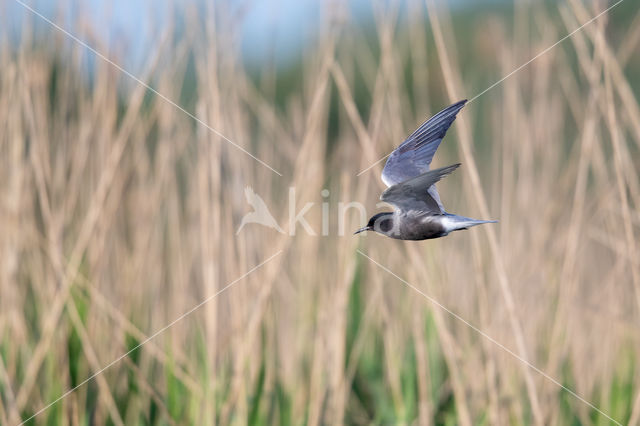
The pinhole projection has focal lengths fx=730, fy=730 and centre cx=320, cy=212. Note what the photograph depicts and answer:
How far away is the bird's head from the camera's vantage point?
59 centimetres

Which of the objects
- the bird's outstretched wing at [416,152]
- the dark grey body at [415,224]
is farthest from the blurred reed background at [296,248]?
the dark grey body at [415,224]

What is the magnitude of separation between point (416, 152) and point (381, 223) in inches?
5.0

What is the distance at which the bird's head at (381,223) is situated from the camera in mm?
594

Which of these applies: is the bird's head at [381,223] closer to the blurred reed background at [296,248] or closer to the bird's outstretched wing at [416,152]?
the bird's outstretched wing at [416,152]

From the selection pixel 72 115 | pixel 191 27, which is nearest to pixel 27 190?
pixel 72 115

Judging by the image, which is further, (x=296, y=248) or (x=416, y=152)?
(x=296, y=248)

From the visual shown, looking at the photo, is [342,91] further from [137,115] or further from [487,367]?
[487,367]

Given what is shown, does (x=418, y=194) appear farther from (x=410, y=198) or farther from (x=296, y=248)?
(x=296, y=248)

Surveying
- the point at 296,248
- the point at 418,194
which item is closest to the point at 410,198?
the point at 418,194

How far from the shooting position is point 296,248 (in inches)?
43.5

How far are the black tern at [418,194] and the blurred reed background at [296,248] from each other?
0.18 meters

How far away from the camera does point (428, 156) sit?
70 centimetres

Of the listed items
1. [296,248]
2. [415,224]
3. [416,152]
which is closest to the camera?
[415,224]

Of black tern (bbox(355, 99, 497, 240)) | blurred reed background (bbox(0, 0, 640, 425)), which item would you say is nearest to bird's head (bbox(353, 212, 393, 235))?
black tern (bbox(355, 99, 497, 240))
